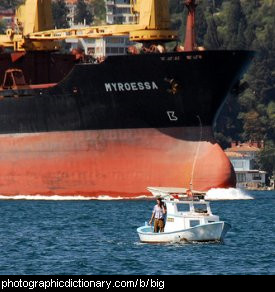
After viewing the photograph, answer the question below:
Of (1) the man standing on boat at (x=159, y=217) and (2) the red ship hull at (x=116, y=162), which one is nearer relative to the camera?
(1) the man standing on boat at (x=159, y=217)

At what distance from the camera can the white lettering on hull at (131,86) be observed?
282 ft

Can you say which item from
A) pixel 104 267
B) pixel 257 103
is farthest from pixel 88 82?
pixel 257 103

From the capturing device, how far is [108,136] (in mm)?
86438

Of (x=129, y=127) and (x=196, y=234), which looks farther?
(x=129, y=127)

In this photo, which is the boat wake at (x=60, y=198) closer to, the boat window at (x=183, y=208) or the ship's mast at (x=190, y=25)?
the boat window at (x=183, y=208)

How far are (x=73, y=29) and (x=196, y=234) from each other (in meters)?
35.3

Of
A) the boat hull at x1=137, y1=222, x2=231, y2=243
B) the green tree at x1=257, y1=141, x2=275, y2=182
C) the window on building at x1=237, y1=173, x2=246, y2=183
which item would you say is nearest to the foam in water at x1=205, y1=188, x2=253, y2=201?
the boat hull at x1=137, y1=222, x2=231, y2=243

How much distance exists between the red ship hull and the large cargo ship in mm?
53

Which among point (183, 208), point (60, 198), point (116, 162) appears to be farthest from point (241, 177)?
point (116, 162)

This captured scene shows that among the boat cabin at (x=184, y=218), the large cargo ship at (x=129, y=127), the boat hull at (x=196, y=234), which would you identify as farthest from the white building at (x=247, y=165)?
the boat hull at (x=196, y=234)

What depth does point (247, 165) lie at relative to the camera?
166625mm

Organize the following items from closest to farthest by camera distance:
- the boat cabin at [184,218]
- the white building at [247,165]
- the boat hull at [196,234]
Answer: the boat hull at [196,234] → the boat cabin at [184,218] → the white building at [247,165]

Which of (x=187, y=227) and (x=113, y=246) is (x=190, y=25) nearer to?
(x=113, y=246)

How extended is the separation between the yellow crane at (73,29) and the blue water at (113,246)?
11025mm
